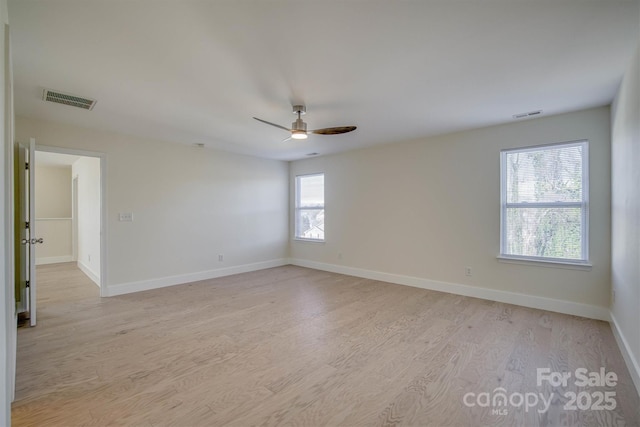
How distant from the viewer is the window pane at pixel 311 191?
654 cm

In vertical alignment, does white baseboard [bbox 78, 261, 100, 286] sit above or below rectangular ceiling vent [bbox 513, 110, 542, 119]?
below

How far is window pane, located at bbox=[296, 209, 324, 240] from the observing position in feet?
21.4

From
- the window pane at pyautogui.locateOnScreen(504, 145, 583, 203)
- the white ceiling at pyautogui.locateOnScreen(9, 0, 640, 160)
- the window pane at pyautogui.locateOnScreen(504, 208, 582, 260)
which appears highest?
the white ceiling at pyautogui.locateOnScreen(9, 0, 640, 160)

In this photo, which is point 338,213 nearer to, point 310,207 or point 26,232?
point 310,207

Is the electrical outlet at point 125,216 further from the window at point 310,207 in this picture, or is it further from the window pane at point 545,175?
the window pane at point 545,175

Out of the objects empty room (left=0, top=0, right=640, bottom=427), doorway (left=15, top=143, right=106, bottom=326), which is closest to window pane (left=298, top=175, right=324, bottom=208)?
empty room (left=0, top=0, right=640, bottom=427)

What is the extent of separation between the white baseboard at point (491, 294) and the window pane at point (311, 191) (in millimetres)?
1526

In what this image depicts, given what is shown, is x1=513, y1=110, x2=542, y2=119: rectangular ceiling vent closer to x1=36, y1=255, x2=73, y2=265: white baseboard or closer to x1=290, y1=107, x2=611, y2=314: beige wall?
x1=290, y1=107, x2=611, y2=314: beige wall

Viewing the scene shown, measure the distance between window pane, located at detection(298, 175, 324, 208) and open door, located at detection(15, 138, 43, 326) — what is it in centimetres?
457

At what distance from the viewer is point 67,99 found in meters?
3.13

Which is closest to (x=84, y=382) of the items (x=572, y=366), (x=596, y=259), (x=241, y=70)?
(x=241, y=70)

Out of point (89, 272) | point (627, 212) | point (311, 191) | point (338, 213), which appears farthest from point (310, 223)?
point (627, 212)

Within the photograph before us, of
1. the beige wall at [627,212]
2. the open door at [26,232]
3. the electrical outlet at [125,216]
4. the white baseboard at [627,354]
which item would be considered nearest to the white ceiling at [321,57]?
the beige wall at [627,212]

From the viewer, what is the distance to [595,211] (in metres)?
3.44
